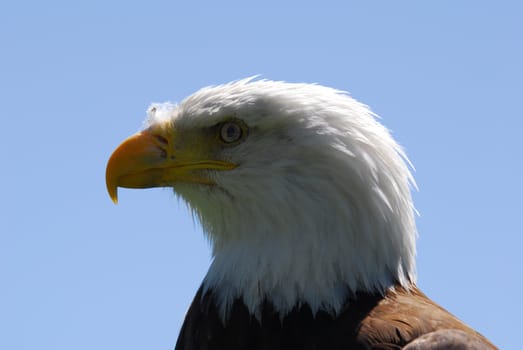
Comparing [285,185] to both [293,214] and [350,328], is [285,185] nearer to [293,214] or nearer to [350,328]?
[293,214]

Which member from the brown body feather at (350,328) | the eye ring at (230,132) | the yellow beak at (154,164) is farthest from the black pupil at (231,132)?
the brown body feather at (350,328)

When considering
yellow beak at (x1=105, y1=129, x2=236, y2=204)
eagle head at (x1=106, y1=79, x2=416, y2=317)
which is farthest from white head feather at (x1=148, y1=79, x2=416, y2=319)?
yellow beak at (x1=105, y1=129, x2=236, y2=204)

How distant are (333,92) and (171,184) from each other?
1.10m

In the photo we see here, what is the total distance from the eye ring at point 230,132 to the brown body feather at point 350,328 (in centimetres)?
94

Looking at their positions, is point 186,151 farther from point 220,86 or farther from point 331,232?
point 331,232

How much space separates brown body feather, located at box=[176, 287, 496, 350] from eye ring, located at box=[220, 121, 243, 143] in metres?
0.94

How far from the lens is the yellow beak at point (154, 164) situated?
285 inches

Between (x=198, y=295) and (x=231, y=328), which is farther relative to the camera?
(x=198, y=295)

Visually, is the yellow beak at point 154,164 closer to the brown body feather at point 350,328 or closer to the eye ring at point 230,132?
the eye ring at point 230,132

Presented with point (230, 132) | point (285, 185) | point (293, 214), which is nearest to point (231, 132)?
point (230, 132)

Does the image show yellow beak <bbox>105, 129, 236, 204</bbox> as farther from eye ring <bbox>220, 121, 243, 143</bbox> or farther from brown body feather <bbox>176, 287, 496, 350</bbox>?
brown body feather <bbox>176, 287, 496, 350</bbox>

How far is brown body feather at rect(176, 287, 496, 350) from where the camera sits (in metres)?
6.37

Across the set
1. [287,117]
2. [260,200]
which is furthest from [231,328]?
[287,117]

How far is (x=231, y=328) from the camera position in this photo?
6.78 meters
